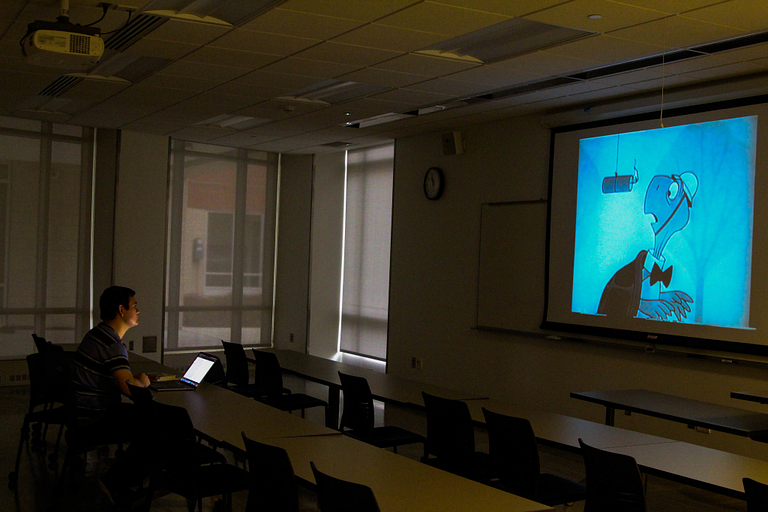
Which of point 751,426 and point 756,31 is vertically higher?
point 756,31

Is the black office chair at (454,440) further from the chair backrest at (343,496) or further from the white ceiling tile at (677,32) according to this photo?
the white ceiling tile at (677,32)

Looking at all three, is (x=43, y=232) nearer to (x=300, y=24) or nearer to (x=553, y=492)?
(x=300, y=24)

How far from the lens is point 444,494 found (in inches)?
109

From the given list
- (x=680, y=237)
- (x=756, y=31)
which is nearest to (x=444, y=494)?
(x=756, y=31)

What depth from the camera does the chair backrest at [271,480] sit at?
109 inches

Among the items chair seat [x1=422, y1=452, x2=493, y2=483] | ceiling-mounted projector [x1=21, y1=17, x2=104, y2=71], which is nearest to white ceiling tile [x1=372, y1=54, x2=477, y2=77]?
ceiling-mounted projector [x1=21, y1=17, x2=104, y2=71]

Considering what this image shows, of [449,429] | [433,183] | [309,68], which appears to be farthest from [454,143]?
[449,429]

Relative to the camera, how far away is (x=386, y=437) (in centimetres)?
476

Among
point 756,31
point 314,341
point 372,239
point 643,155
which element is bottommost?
point 314,341

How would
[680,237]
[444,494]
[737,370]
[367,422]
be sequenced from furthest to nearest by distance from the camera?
[680,237] → [737,370] → [367,422] → [444,494]

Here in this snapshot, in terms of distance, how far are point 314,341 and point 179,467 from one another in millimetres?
6944

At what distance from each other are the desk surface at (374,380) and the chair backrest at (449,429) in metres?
0.37

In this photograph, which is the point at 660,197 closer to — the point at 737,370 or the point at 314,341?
the point at 737,370

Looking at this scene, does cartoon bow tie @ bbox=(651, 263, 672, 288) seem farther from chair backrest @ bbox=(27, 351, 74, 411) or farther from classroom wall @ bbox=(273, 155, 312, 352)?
classroom wall @ bbox=(273, 155, 312, 352)
